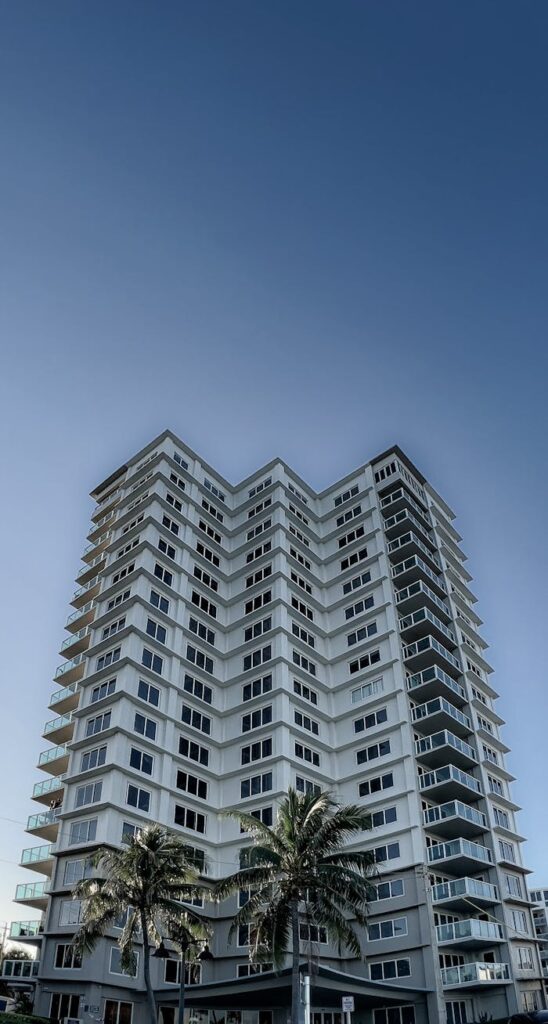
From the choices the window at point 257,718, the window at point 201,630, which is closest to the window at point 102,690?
the window at point 201,630

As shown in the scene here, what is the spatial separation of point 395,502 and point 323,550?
8.73 metres

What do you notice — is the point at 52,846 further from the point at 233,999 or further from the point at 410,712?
the point at 410,712

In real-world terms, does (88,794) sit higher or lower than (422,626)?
lower

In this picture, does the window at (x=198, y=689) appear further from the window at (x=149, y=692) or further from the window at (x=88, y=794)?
the window at (x=88, y=794)

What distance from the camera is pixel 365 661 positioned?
59094 millimetres

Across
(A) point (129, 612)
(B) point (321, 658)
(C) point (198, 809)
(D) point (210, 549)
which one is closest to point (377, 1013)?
(C) point (198, 809)

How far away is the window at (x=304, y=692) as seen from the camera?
187ft

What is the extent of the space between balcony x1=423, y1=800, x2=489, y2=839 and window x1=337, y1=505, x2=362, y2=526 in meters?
27.4

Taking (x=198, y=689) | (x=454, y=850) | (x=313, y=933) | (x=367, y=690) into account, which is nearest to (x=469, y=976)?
(x=454, y=850)

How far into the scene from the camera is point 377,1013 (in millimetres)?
43906

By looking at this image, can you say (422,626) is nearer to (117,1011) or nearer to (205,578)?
(205,578)

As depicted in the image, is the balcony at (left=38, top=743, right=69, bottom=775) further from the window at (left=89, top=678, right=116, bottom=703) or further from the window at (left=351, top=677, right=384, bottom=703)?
the window at (left=351, top=677, right=384, bottom=703)

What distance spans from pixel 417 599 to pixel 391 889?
72.4 feet

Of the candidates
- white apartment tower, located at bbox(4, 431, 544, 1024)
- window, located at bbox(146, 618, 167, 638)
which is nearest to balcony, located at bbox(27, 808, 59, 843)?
white apartment tower, located at bbox(4, 431, 544, 1024)
